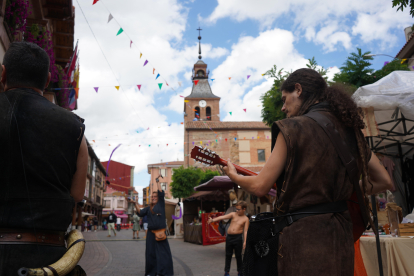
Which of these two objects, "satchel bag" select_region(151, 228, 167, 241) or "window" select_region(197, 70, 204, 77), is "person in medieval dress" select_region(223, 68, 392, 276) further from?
"window" select_region(197, 70, 204, 77)


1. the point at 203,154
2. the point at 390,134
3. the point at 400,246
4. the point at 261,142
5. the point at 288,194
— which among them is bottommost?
the point at 400,246

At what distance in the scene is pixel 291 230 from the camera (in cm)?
171

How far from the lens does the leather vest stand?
143cm

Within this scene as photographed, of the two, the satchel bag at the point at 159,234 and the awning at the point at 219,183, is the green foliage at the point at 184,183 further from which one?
the satchel bag at the point at 159,234

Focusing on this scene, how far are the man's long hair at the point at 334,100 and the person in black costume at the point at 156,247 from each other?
6126 millimetres

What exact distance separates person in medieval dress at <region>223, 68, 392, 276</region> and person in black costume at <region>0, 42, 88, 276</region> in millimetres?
963

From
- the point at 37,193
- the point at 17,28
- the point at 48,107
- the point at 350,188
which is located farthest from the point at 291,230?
the point at 17,28

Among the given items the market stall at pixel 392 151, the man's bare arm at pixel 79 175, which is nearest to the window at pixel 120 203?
the market stall at pixel 392 151

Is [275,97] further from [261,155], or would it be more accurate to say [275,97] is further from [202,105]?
[202,105]

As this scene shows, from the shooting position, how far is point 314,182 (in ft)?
5.69

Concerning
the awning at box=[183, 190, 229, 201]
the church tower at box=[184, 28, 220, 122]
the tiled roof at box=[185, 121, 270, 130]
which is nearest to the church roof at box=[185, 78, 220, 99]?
the church tower at box=[184, 28, 220, 122]

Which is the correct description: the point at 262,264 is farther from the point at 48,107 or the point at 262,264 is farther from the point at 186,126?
the point at 186,126

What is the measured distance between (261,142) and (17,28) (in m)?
41.4

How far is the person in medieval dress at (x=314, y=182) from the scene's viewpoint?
1.66 metres
